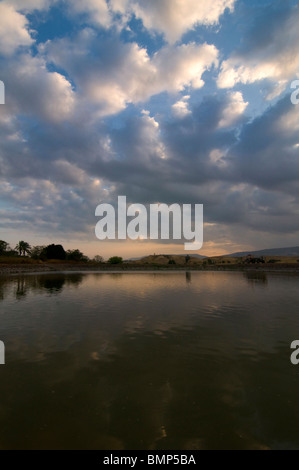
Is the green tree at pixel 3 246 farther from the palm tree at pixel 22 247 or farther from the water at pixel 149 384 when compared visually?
the water at pixel 149 384

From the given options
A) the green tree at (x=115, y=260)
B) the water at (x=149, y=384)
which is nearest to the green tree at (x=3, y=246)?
the green tree at (x=115, y=260)

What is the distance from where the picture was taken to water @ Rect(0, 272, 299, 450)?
5.77 m

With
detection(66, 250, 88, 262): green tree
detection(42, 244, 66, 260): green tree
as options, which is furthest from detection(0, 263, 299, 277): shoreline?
detection(66, 250, 88, 262): green tree

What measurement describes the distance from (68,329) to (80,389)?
7.47 meters

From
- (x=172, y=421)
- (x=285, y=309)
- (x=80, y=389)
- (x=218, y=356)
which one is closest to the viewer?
(x=172, y=421)

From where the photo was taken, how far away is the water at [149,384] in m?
5.77

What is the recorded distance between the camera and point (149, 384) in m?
8.24

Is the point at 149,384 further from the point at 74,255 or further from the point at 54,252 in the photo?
the point at 74,255

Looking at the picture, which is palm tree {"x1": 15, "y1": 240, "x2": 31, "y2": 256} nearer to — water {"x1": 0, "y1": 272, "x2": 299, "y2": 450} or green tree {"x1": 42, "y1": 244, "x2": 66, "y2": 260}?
green tree {"x1": 42, "y1": 244, "x2": 66, "y2": 260}

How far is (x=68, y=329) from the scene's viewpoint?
14680 mm

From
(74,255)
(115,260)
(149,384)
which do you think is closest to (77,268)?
(74,255)

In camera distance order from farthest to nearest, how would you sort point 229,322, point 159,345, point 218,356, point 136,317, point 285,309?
point 285,309
point 136,317
point 229,322
point 159,345
point 218,356
